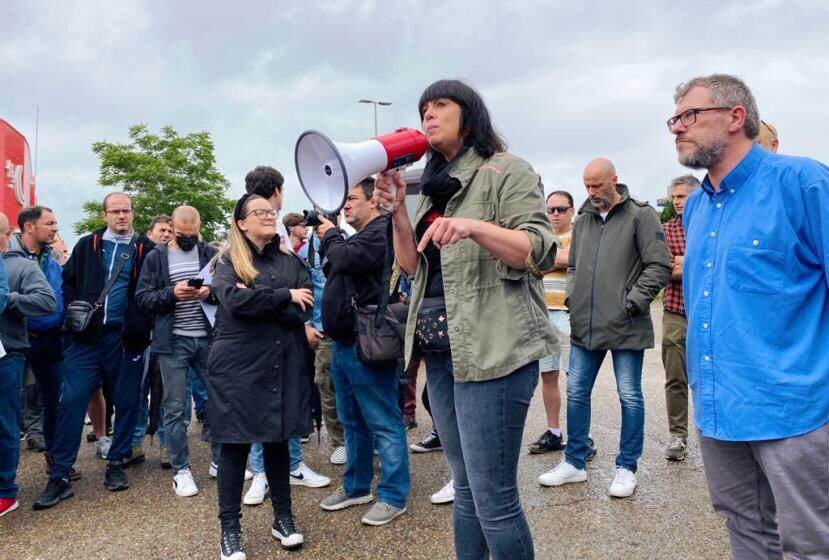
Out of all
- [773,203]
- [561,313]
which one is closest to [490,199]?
[773,203]

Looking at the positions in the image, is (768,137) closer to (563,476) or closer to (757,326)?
Result: (757,326)

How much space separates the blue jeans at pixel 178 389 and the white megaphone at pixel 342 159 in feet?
8.73

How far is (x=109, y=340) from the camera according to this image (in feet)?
15.6

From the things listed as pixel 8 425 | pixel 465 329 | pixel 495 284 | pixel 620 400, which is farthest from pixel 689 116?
pixel 8 425

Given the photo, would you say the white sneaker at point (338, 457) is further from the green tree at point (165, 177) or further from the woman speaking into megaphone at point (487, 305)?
the green tree at point (165, 177)

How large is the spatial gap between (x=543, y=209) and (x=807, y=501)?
121 centimetres

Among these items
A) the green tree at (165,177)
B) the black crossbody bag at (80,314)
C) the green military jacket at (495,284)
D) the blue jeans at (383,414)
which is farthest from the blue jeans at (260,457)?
the green tree at (165,177)

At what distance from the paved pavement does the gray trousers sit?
1140 millimetres

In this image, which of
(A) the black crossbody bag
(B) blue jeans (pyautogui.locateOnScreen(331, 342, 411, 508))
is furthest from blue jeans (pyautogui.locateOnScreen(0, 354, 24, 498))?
(B) blue jeans (pyautogui.locateOnScreen(331, 342, 411, 508))

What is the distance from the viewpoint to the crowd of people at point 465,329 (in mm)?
1959

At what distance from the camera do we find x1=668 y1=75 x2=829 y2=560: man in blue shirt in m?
1.90

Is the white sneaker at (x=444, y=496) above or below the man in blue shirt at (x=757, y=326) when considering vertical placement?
below

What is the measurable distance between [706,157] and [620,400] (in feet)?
7.96

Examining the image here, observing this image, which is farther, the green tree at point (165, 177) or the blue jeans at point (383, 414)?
the green tree at point (165, 177)
